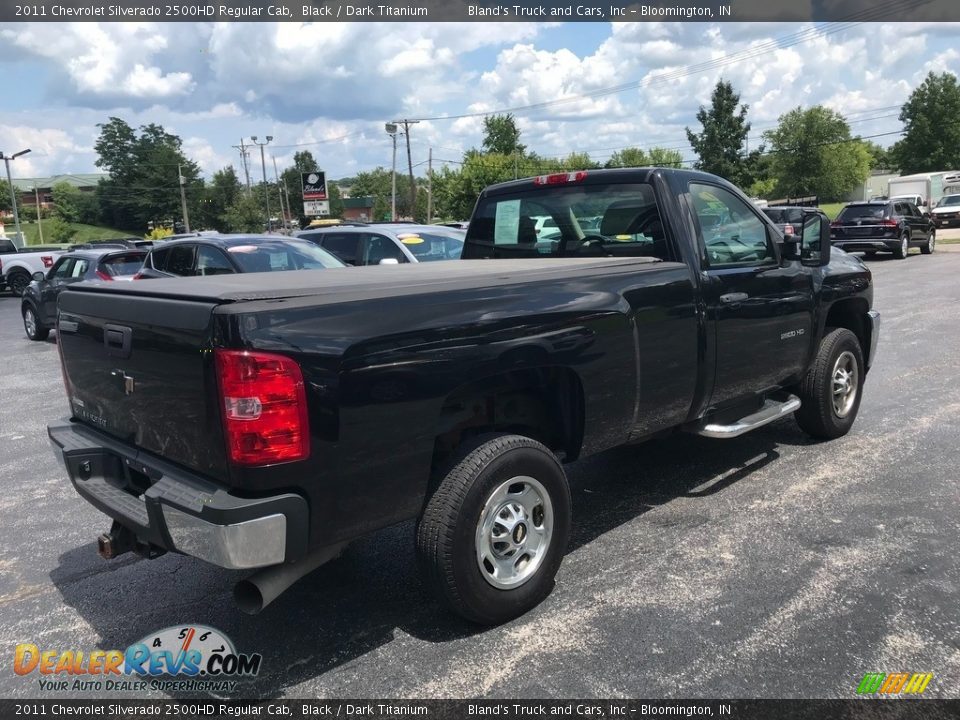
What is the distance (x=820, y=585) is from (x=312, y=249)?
7751mm

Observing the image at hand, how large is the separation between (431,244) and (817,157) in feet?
336

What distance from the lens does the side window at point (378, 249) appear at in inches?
453

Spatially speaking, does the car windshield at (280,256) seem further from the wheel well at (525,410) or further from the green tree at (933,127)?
the green tree at (933,127)

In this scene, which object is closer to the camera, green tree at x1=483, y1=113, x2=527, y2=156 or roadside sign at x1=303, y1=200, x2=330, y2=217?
roadside sign at x1=303, y1=200, x2=330, y2=217

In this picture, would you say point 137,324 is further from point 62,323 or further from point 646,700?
point 646,700

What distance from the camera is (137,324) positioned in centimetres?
304

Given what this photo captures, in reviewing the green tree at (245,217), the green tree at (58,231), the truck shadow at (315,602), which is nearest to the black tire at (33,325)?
the truck shadow at (315,602)

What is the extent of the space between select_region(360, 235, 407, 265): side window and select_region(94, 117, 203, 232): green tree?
99002mm

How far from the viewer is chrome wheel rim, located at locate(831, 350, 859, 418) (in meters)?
5.74

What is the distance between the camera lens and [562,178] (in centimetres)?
494

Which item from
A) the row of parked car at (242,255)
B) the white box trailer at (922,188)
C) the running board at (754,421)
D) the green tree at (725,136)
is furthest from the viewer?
the green tree at (725,136)

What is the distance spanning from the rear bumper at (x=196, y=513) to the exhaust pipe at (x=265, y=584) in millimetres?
146

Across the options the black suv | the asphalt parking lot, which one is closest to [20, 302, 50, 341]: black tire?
the asphalt parking lot

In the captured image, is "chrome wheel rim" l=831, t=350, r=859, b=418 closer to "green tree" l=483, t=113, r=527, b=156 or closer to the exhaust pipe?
the exhaust pipe
